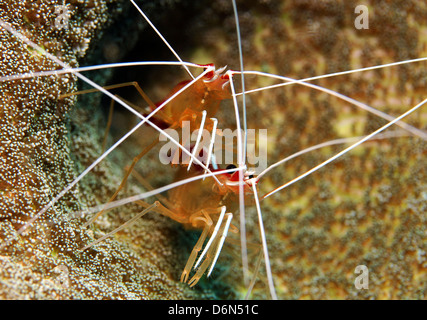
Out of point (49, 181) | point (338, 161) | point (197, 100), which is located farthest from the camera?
point (338, 161)

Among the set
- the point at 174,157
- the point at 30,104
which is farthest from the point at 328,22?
the point at 30,104

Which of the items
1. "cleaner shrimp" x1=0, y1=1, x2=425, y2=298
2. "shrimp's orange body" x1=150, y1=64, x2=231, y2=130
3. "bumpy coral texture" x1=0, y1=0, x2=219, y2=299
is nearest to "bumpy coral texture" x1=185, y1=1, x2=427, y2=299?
"cleaner shrimp" x1=0, y1=1, x2=425, y2=298

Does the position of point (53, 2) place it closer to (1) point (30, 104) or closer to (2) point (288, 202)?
(1) point (30, 104)

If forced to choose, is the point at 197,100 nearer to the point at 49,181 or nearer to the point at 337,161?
the point at 49,181

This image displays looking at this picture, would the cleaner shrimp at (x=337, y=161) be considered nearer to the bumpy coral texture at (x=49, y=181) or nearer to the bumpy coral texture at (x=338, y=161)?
the bumpy coral texture at (x=338, y=161)

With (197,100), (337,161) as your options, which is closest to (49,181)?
(197,100)

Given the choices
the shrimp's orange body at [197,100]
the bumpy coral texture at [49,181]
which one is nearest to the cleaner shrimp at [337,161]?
the shrimp's orange body at [197,100]

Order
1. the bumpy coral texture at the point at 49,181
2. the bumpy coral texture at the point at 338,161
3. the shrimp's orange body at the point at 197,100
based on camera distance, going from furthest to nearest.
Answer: the bumpy coral texture at the point at 338,161
the shrimp's orange body at the point at 197,100
the bumpy coral texture at the point at 49,181

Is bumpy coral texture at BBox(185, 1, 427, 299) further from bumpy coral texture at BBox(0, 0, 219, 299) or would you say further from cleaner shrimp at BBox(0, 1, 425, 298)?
bumpy coral texture at BBox(0, 0, 219, 299)
